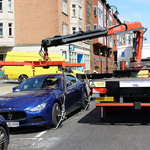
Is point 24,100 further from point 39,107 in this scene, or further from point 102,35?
point 102,35

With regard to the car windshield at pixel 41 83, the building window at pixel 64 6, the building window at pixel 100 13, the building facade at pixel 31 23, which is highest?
the building window at pixel 100 13

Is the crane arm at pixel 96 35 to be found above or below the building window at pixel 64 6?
below

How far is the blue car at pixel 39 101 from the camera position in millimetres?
6645

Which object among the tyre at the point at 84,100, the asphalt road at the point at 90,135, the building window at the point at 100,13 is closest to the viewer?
the asphalt road at the point at 90,135

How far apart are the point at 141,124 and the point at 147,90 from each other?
3.62 ft

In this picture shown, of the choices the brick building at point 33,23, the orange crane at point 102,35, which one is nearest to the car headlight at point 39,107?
the orange crane at point 102,35

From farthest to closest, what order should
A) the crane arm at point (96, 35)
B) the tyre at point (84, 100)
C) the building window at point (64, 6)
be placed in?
1. the building window at point (64, 6)
2. the crane arm at point (96, 35)
3. the tyre at point (84, 100)

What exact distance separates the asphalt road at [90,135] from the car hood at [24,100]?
75cm

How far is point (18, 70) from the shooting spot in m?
24.8

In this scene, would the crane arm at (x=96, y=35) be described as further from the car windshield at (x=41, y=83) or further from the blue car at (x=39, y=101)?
the car windshield at (x=41, y=83)

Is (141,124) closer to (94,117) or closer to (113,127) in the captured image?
(113,127)

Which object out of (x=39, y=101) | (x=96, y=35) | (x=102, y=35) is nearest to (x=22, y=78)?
(x=102, y=35)

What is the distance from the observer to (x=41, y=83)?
8617 millimetres

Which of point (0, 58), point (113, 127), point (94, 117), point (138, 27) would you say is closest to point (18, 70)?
point (0, 58)
